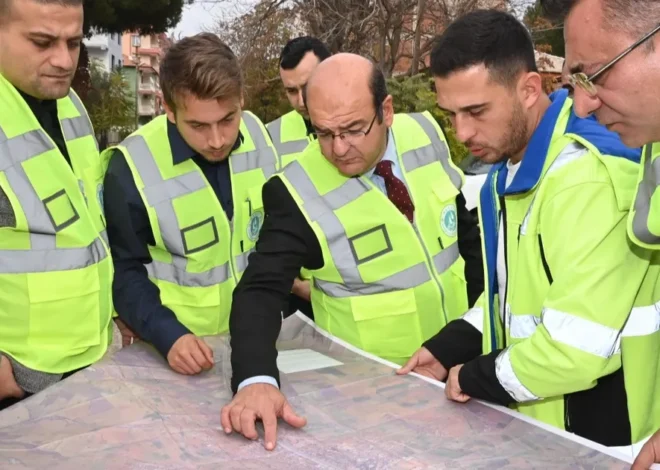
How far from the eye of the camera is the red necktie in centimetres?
264

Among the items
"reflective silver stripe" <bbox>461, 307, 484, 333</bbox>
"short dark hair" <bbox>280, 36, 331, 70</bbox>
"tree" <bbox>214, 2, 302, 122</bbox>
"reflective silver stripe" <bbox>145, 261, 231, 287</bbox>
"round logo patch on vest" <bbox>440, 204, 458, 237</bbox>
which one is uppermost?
"tree" <bbox>214, 2, 302, 122</bbox>

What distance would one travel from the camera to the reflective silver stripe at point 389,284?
8.38 feet

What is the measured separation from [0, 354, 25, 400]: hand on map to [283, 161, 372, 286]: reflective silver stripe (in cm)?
107

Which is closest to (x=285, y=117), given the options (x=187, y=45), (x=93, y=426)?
(x=187, y=45)

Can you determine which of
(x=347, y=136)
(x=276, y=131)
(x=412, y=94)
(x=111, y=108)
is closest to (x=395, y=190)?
(x=347, y=136)

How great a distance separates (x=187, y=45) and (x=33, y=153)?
0.74m

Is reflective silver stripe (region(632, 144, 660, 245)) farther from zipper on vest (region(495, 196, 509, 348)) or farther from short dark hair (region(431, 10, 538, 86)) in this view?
short dark hair (region(431, 10, 538, 86))

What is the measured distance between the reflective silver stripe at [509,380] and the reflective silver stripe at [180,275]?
1.33 meters

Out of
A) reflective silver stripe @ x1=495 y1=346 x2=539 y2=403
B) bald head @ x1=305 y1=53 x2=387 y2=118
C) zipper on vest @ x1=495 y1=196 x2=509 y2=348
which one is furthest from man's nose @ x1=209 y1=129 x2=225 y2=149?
reflective silver stripe @ x1=495 y1=346 x2=539 y2=403

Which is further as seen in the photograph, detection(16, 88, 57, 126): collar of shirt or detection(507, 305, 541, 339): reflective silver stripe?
detection(16, 88, 57, 126): collar of shirt

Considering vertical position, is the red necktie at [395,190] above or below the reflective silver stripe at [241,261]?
above

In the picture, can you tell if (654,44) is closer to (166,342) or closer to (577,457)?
(577,457)

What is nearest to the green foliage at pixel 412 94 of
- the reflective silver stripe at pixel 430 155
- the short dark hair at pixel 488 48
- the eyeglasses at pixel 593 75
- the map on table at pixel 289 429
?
the reflective silver stripe at pixel 430 155

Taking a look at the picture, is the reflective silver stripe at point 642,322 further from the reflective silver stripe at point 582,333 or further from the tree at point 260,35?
the tree at point 260,35
